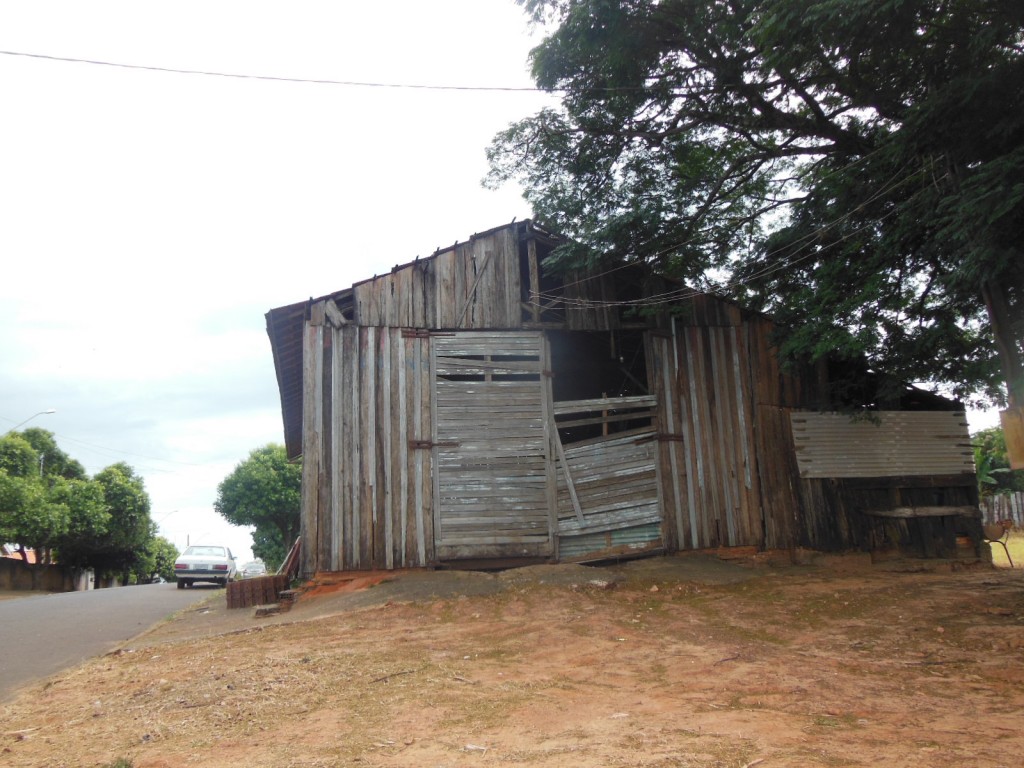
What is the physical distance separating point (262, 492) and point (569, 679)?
39.8 metres

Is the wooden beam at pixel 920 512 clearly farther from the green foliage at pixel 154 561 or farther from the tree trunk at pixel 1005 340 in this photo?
the green foliage at pixel 154 561

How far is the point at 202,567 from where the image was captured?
77.0 ft

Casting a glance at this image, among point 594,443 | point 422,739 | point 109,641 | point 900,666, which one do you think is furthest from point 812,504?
point 109,641

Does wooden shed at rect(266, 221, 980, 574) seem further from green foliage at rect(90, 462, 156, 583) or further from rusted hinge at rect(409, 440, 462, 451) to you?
green foliage at rect(90, 462, 156, 583)

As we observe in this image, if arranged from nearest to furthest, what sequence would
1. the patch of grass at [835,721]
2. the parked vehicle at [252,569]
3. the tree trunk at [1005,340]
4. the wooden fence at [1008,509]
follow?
the patch of grass at [835,721] < the tree trunk at [1005,340] < the wooden fence at [1008,509] < the parked vehicle at [252,569]

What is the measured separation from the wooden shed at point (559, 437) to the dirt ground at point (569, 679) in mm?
1126

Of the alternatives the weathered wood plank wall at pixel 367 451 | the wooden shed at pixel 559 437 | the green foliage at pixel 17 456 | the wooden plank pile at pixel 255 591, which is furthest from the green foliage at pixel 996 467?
the green foliage at pixel 17 456

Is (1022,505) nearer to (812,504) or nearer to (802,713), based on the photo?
(812,504)

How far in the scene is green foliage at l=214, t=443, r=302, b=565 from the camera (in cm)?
4372

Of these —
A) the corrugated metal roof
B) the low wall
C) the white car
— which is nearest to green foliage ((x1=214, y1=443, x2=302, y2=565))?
the low wall

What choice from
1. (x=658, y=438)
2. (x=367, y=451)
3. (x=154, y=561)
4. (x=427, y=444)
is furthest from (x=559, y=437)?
(x=154, y=561)

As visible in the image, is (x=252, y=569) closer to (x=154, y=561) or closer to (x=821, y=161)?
(x=154, y=561)

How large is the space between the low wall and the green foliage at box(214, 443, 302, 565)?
8.31 m

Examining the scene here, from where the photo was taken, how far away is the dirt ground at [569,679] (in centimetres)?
501
